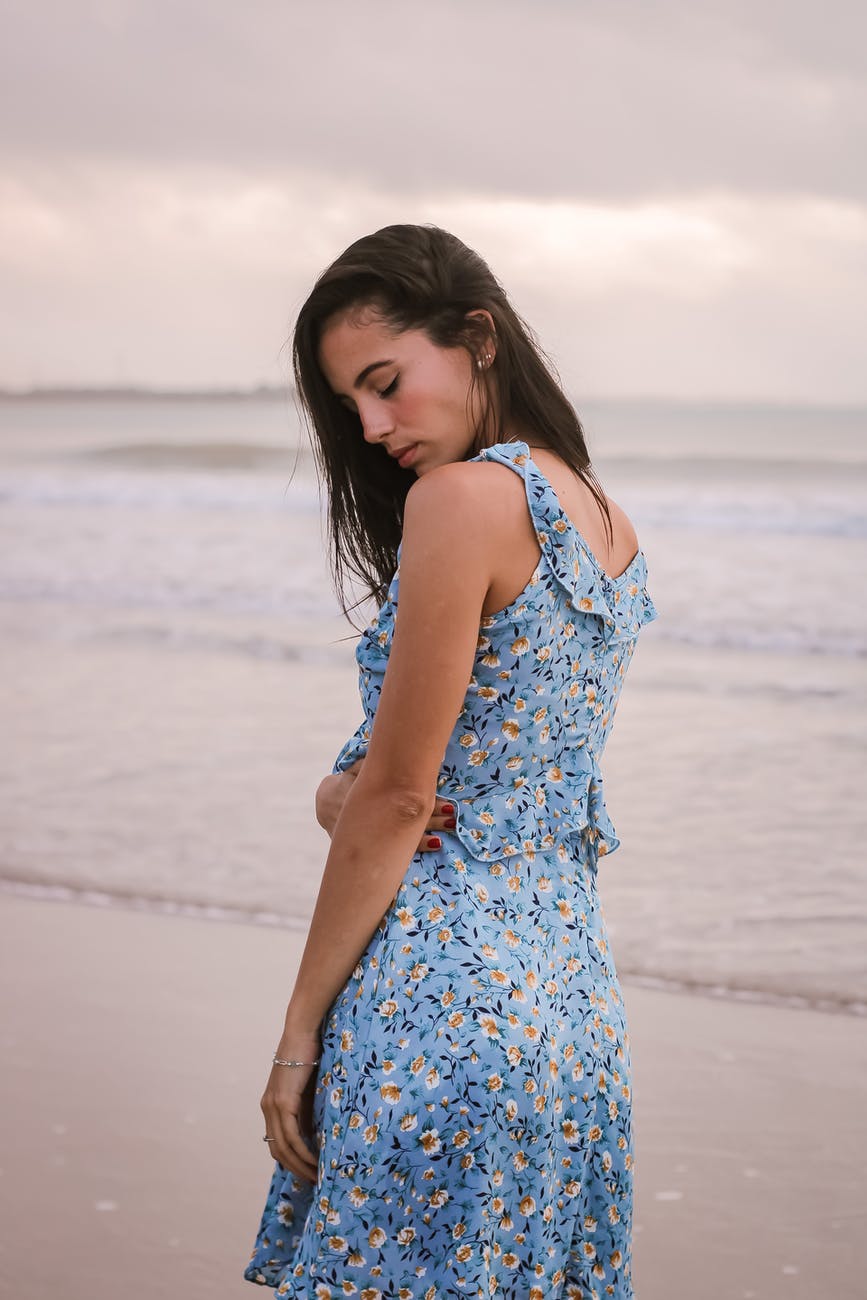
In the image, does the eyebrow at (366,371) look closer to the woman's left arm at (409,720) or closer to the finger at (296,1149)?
the woman's left arm at (409,720)

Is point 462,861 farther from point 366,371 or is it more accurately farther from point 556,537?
point 366,371

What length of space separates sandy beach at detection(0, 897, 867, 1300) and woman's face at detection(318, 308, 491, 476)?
168 centimetres

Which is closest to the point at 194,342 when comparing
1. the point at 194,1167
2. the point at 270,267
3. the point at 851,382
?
the point at 270,267

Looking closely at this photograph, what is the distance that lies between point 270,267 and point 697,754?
22.2 m

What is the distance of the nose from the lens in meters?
1.46

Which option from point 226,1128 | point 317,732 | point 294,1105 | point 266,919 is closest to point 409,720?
point 294,1105

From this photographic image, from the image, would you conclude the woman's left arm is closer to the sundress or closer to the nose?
the sundress

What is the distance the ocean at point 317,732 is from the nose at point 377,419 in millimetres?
2605

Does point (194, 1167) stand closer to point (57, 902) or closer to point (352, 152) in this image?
point (57, 902)

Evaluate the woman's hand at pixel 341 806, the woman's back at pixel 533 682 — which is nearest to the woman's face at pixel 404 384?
the woman's back at pixel 533 682

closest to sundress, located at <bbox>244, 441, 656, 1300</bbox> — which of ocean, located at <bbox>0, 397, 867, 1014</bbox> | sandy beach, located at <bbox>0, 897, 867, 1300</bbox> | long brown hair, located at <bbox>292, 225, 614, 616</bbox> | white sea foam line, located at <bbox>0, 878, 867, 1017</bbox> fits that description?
long brown hair, located at <bbox>292, 225, 614, 616</bbox>

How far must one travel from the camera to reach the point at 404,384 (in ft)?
4.74

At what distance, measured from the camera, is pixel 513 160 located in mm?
22359

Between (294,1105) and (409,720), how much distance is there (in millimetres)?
446
